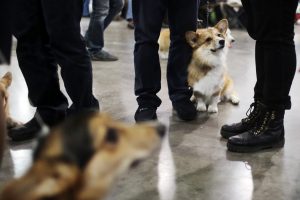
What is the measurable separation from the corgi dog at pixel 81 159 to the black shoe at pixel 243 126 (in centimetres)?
132

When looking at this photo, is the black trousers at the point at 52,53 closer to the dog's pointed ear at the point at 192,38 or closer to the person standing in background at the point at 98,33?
the dog's pointed ear at the point at 192,38

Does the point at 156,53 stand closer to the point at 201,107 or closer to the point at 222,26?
the point at 201,107

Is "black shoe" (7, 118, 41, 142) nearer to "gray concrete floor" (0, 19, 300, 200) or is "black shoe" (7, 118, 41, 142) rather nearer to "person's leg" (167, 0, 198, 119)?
"gray concrete floor" (0, 19, 300, 200)

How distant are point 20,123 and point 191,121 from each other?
3.38 ft

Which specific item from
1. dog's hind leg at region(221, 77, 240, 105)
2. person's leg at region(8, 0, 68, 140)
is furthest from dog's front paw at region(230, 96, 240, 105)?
person's leg at region(8, 0, 68, 140)

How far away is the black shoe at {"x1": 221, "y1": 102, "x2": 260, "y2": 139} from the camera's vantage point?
253cm

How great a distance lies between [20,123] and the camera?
2.72 meters

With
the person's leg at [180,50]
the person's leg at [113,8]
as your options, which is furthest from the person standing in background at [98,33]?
the person's leg at [180,50]

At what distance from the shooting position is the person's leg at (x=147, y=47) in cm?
262

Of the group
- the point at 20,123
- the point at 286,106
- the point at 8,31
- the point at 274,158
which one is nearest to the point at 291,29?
the point at 286,106

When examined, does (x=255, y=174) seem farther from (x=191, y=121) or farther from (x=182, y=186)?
(x=191, y=121)

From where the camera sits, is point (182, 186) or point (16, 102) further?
point (16, 102)

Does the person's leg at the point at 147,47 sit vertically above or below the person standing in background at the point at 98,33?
above

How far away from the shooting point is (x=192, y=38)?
2893mm
